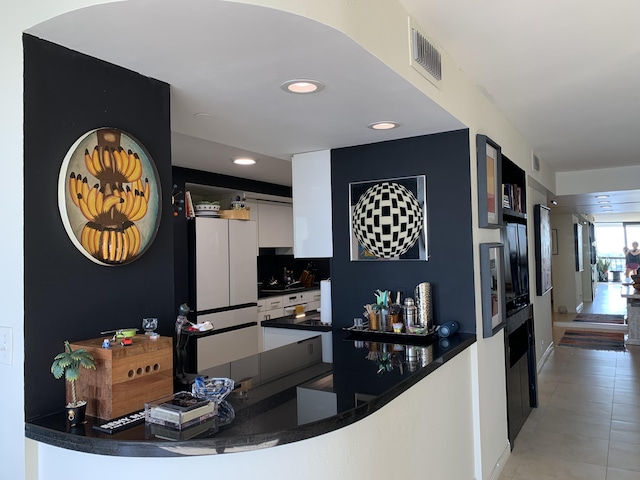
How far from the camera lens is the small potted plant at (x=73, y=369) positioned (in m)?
1.34

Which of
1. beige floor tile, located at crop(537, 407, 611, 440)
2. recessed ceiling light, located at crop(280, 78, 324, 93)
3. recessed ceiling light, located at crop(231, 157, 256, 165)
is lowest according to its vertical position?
beige floor tile, located at crop(537, 407, 611, 440)

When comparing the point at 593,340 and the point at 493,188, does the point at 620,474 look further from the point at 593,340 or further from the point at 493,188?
the point at 593,340

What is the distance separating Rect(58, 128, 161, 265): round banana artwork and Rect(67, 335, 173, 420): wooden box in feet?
1.04

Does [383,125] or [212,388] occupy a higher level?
[383,125]

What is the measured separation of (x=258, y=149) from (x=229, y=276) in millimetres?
2371

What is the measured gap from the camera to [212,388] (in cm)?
156

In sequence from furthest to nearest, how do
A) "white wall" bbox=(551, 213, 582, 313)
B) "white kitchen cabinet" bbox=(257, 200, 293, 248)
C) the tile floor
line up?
"white wall" bbox=(551, 213, 582, 313)
"white kitchen cabinet" bbox=(257, 200, 293, 248)
the tile floor

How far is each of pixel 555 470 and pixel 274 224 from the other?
413 cm

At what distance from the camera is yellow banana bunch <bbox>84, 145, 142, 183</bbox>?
158 centimetres

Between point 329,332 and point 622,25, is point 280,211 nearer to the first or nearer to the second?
point 329,332

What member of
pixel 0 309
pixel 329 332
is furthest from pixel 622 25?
pixel 0 309

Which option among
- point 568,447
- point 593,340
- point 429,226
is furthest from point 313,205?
point 593,340

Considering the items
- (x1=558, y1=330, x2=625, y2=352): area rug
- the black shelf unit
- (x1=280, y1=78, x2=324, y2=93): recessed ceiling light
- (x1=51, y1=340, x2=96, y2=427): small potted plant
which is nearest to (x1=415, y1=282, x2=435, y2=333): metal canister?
the black shelf unit

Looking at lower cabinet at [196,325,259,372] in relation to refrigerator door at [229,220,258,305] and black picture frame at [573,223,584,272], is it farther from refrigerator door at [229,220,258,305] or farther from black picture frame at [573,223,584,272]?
black picture frame at [573,223,584,272]
